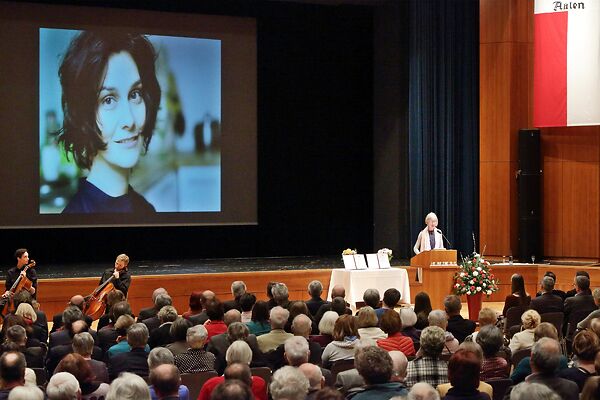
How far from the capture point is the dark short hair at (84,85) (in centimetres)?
1496

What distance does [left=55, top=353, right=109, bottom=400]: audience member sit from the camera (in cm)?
489

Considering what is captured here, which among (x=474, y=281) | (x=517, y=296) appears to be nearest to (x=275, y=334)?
(x=517, y=296)

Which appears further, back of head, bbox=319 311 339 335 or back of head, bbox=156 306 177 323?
back of head, bbox=156 306 177 323

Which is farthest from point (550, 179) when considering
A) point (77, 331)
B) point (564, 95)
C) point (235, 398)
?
point (235, 398)

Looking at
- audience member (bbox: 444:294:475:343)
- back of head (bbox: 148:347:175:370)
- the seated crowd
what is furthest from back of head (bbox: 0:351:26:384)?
audience member (bbox: 444:294:475:343)

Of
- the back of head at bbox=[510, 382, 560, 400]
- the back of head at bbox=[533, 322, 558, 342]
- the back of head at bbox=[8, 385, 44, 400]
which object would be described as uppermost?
the back of head at bbox=[510, 382, 560, 400]

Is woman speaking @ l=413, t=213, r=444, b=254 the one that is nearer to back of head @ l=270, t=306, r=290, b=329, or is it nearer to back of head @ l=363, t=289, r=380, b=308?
back of head @ l=363, t=289, r=380, b=308

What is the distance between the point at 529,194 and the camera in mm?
14984

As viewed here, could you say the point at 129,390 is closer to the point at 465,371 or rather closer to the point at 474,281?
the point at 465,371

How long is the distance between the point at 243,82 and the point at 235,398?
13158 mm

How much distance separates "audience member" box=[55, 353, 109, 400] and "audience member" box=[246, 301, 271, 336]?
8.04 feet

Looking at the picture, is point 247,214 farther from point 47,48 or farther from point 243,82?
point 47,48

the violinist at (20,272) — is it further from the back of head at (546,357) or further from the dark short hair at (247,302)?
the back of head at (546,357)

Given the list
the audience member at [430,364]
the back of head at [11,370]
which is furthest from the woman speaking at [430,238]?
the back of head at [11,370]
